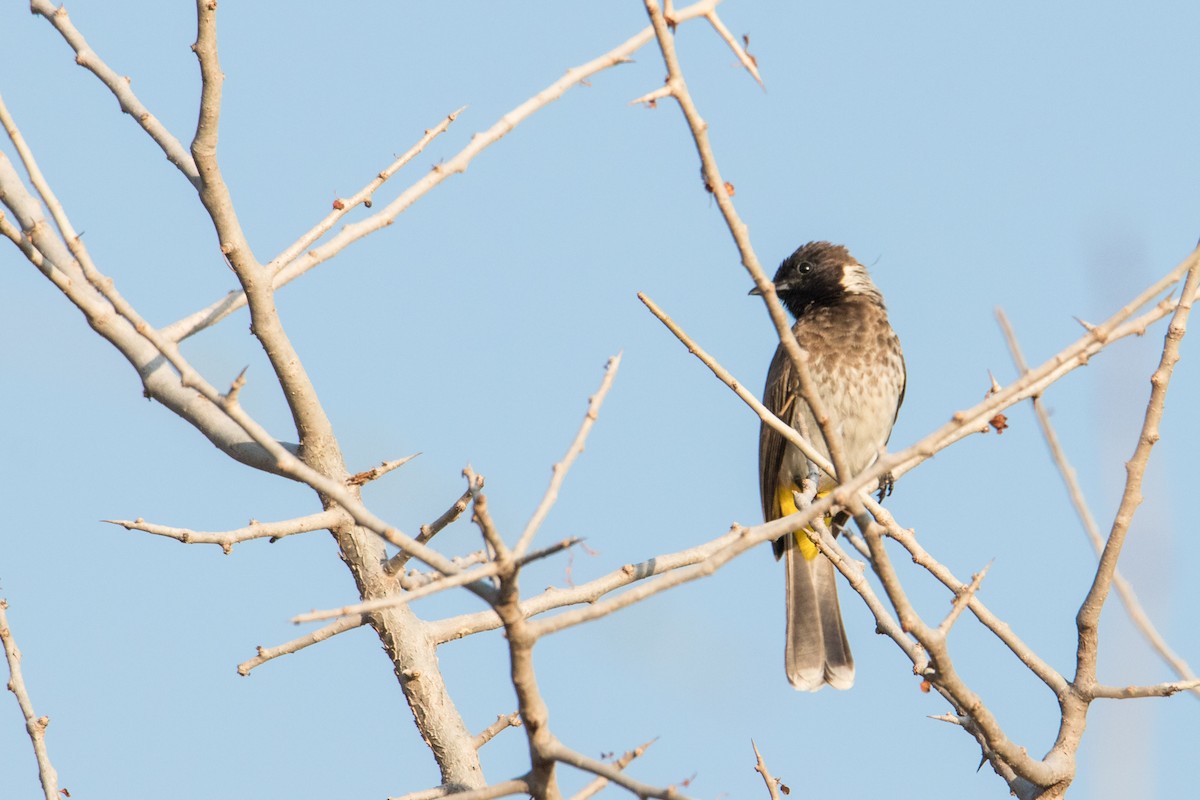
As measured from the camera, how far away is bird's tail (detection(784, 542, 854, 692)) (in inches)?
195

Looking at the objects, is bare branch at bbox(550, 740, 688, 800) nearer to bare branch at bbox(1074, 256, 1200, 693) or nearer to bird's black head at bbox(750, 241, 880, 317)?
bare branch at bbox(1074, 256, 1200, 693)

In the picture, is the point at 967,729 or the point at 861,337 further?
the point at 861,337

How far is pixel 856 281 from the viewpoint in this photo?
5.70 m

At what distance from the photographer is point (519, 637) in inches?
62.6

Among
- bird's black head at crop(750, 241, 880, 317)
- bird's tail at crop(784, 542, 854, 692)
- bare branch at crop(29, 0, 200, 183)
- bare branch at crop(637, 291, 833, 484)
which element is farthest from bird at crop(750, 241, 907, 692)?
bare branch at crop(29, 0, 200, 183)

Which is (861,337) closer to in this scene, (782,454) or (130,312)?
(782,454)

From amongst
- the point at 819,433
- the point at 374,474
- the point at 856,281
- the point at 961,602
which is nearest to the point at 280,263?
the point at 374,474

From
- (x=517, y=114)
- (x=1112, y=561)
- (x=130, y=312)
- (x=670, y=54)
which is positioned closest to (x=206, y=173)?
(x=517, y=114)

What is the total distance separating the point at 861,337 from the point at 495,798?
12.7 ft

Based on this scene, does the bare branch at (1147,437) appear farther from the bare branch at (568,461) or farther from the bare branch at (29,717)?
the bare branch at (29,717)

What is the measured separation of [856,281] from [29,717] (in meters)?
4.16

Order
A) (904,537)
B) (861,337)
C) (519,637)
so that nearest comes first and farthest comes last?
1. (519,637)
2. (904,537)
3. (861,337)

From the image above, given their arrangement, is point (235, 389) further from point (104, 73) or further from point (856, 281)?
point (856, 281)

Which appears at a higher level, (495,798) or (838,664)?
(838,664)
